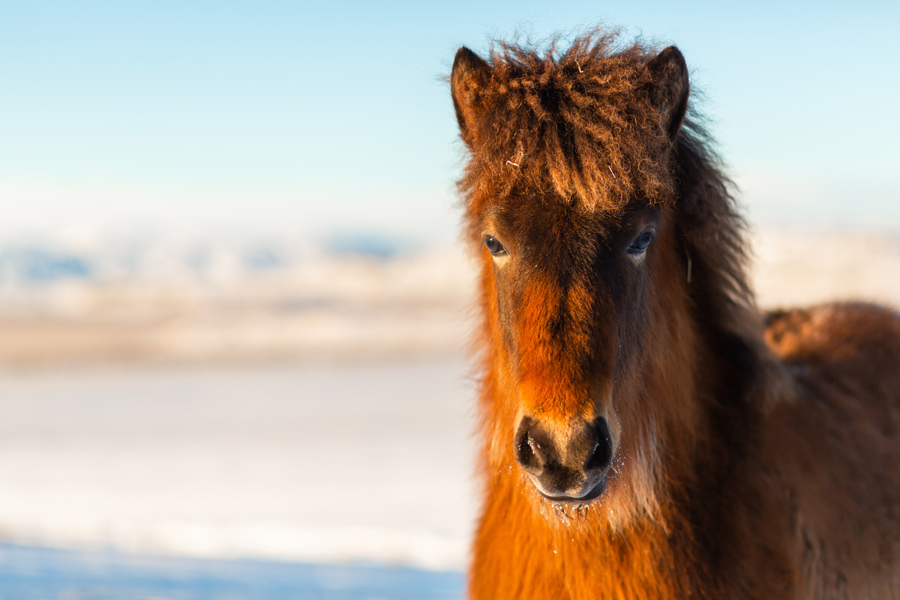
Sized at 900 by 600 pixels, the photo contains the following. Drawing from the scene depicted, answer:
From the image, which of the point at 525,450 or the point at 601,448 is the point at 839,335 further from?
the point at 525,450

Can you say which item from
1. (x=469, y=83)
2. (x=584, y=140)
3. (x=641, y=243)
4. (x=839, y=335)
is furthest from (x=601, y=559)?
(x=839, y=335)

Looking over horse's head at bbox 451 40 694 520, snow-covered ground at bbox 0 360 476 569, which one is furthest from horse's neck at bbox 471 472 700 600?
snow-covered ground at bbox 0 360 476 569

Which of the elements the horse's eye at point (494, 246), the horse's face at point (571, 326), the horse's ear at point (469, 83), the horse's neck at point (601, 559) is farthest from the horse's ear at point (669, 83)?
the horse's neck at point (601, 559)

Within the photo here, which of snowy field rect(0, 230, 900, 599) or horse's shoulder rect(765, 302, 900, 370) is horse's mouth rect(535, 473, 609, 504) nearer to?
snowy field rect(0, 230, 900, 599)

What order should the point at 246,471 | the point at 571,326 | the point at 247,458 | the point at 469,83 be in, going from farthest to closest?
the point at 247,458 → the point at 246,471 → the point at 469,83 → the point at 571,326

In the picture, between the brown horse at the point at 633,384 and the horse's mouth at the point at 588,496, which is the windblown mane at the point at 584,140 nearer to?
the brown horse at the point at 633,384

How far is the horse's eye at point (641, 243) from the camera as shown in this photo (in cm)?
240

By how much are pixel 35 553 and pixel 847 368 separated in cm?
866

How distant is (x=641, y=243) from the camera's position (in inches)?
95.7

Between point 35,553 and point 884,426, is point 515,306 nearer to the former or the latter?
point 884,426

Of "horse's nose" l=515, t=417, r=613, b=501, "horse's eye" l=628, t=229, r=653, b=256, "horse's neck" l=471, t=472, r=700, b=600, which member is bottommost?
"horse's neck" l=471, t=472, r=700, b=600

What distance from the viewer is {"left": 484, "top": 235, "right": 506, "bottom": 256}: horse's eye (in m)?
2.48

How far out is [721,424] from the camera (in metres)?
2.82

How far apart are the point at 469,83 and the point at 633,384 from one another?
1.25 metres
